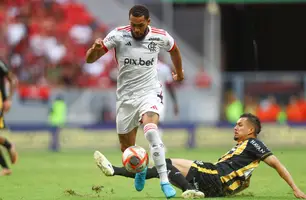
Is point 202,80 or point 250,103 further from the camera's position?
point 250,103

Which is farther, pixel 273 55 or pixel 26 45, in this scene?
pixel 273 55

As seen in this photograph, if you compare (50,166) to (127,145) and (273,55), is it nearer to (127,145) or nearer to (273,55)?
(127,145)

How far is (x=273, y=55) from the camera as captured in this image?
1494 inches

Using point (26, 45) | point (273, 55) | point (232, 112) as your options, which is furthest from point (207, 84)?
point (273, 55)

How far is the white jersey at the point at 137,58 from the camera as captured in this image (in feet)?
34.4

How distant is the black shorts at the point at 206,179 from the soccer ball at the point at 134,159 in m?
0.64

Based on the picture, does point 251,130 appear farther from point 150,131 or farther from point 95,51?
point 95,51

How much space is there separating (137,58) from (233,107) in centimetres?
1893

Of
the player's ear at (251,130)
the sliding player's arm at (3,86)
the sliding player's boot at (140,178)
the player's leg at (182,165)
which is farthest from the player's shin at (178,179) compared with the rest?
the sliding player's arm at (3,86)

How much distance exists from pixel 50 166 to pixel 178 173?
8394mm

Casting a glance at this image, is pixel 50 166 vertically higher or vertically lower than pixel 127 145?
lower

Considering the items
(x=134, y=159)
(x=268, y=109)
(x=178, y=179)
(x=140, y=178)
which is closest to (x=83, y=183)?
(x=140, y=178)

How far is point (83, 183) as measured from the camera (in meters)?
13.4

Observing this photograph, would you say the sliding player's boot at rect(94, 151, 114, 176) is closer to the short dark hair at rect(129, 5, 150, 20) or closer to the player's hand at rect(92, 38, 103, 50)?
the player's hand at rect(92, 38, 103, 50)
